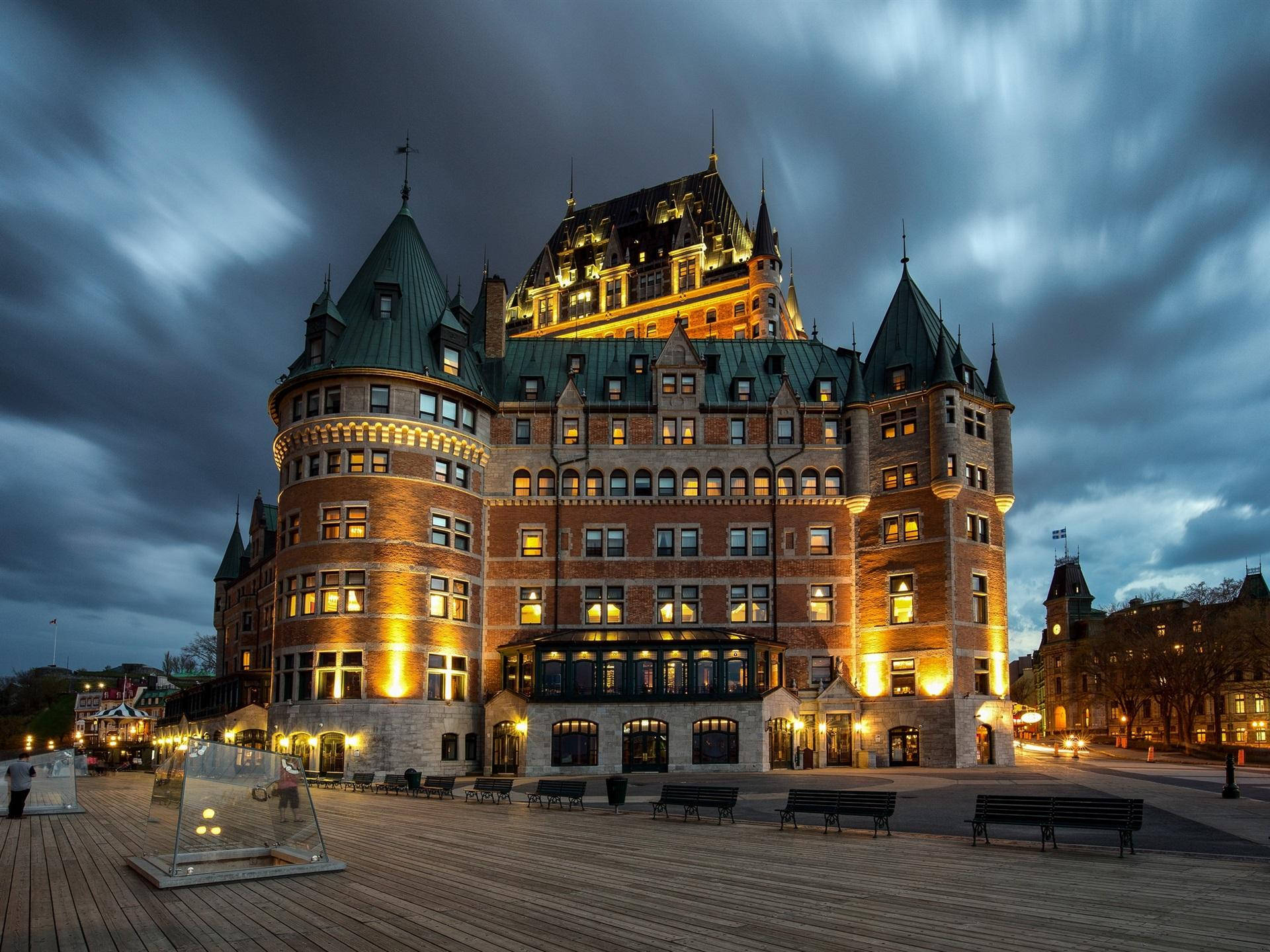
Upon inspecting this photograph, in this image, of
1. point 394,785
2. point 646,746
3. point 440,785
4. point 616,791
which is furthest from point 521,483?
point 616,791

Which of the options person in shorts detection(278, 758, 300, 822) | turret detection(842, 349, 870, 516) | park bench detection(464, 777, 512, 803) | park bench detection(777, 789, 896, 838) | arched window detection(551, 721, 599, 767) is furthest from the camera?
turret detection(842, 349, 870, 516)

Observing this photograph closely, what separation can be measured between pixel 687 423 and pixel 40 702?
138867 millimetres

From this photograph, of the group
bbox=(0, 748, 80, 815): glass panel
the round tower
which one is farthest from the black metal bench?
the round tower

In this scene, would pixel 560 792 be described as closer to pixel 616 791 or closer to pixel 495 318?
pixel 616 791

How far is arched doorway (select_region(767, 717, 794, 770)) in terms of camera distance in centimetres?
5391

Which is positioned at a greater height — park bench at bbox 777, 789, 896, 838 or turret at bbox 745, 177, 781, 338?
turret at bbox 745, 177, 781, 338

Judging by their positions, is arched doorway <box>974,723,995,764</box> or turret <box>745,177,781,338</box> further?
turret <box>745,177,781,338</box>

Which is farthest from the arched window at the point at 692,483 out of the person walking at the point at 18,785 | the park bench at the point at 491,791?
the person walking at the point at 18,785

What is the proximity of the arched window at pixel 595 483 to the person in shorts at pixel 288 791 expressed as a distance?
140ft

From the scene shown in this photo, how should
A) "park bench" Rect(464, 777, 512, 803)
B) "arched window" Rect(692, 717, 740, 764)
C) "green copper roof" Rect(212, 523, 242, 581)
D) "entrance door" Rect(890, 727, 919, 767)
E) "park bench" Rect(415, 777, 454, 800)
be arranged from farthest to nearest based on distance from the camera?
"green copper roof" Rect(212, 523, 242, 581) → "entrance door" Rect(890, 727, 919, 767) → "arched window" Rect(692, 717, 740, 764) → "park bench" Rect(415, 777, 454, 800) → "park bench" Rect(464, 777, 512, 803)

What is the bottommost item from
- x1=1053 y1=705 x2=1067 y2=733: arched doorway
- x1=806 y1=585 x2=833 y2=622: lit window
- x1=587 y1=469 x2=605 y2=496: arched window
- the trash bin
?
x1=1053 y1=705 x2=1067 y2=733: arched doorway

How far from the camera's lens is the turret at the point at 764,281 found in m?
95.5

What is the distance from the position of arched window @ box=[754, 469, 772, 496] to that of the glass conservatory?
145ft

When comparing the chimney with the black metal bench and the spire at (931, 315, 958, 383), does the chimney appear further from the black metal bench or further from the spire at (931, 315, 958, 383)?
the black metal bench
